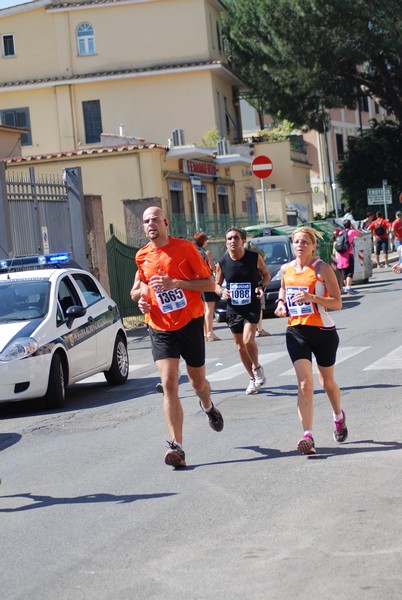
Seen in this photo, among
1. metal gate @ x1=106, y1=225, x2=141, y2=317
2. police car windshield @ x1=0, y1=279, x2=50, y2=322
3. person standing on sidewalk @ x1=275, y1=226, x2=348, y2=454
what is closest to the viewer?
person standing on sidewalk @ x1=275, y1=226, x2=348, y2=454

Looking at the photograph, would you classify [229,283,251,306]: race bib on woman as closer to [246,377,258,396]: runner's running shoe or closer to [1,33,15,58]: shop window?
[246,377,258,396]: runner's running shoe

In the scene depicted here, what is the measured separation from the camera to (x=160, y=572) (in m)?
6.23

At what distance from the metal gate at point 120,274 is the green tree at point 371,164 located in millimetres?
35000

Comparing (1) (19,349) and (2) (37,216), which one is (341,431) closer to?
(1) (19,349)

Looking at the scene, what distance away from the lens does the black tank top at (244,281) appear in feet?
45.4

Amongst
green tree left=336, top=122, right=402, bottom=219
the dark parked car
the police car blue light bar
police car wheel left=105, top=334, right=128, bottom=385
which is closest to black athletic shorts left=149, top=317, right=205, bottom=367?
police car wheel left=105, top=334, right=128, bottom=385

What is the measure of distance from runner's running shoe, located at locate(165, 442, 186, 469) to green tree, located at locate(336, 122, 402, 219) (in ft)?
173

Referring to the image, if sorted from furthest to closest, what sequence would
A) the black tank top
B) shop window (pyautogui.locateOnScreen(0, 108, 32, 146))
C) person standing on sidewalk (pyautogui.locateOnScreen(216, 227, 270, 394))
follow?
shop window (pyautogui.locateOnScreen(0, 108, 32, 146)), the black tank top, person standing on sidewalk (pyautogui.locateOnScreen(216, 227, 270, 394))

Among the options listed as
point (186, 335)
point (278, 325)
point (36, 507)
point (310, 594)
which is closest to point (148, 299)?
point (186, 335)

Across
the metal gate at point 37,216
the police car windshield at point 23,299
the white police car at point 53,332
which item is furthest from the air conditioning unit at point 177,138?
the police car windshield at point 23,299

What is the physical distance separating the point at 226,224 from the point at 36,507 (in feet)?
99.6

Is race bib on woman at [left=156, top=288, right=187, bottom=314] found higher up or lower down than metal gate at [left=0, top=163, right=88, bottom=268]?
lower down

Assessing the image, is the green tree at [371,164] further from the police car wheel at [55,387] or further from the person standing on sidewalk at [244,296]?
the police car wheel at [55,387]

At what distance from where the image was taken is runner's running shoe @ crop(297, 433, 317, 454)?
9234 millimetres
